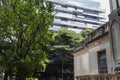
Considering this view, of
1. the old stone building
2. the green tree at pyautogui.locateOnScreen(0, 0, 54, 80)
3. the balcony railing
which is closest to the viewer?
the balcony railing

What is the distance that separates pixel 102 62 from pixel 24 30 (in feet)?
18.0

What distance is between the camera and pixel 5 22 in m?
12.6

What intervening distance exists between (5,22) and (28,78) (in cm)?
393

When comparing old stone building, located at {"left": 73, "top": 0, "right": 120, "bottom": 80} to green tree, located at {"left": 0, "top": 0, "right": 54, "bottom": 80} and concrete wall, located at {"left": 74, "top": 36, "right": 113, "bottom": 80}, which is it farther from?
green tree, located at {"left": 0, "top": 0, "right": 54, "bottom": 80}

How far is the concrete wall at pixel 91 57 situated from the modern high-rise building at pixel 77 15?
49.1 metres

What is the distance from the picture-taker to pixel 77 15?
243ft

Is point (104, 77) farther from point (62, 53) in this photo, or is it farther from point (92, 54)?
point (62, 53)

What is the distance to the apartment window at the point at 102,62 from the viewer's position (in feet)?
44.5

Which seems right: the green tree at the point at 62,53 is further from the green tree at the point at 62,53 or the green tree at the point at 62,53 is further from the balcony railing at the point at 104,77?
the balcony railing at the point at 104,77

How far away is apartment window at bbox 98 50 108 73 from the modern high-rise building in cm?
5218

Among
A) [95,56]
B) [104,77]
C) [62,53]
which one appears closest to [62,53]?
[62,53]

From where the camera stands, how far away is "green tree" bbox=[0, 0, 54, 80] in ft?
40.5

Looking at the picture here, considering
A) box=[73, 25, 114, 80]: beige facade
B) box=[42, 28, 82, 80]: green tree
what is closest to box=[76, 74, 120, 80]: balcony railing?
box=[73, 25, 114, 80]: beige facade

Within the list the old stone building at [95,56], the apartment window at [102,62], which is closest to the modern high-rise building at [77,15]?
the old stone building at [95,56]
